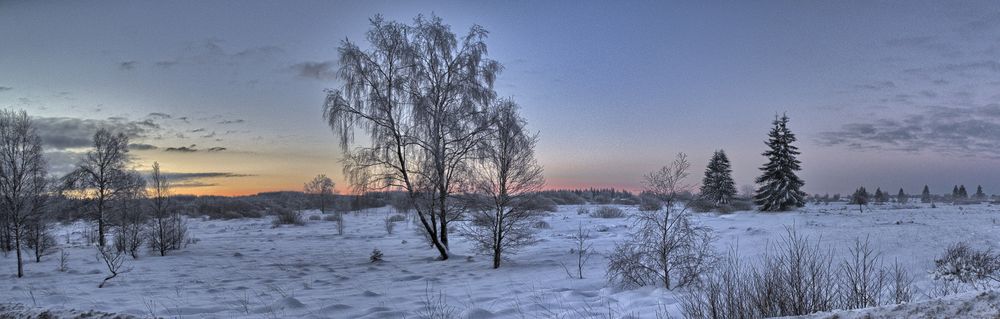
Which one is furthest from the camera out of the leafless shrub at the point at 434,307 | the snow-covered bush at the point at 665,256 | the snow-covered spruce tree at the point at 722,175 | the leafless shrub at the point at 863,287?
the snow-covered spruce tree at the point at 722,175

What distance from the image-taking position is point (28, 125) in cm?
1712

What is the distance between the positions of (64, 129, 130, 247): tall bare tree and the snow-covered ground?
2498 mm

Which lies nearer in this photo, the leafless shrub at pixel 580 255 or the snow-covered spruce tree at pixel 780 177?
the leafless shrub at pixel 580 255

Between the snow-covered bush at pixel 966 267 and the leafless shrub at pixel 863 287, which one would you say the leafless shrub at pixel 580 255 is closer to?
the leafless shrub at pixel 863 287

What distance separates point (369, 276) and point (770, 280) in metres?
11.9

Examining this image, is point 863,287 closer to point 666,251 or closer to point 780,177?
point 666,251

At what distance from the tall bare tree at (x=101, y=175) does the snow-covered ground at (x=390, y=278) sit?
8.20 feet

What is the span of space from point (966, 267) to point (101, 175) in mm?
31563

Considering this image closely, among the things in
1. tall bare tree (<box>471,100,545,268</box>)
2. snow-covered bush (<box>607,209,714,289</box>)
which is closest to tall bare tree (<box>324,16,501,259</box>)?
tall bare tree (<box>471,100,545,268</box>)

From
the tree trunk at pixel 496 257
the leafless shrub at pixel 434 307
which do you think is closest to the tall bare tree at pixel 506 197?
the tree trunk at pixel 496 257

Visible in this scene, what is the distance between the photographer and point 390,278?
14.4 m

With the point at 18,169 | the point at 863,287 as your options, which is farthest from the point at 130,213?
the point at 863,287

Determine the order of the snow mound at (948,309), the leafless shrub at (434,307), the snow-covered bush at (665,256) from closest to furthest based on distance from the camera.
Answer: the snow mound at (948,309), the leafless shrub at (434,307), the snow-covered bush at (665,256)

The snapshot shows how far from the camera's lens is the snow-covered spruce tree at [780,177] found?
31.1 meters
